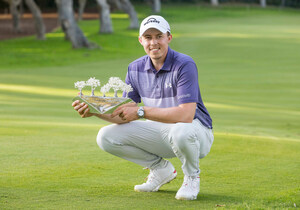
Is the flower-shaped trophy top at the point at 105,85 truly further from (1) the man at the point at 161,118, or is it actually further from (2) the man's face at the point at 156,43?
(2) the man's face at the point at 156,43

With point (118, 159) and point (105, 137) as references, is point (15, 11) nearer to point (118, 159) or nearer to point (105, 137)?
point (118, 159)

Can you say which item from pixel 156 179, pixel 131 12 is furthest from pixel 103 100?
pixel 131 12

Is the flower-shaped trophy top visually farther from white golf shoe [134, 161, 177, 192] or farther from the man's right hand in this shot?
white golf shoe [134, 161, 177, 192]

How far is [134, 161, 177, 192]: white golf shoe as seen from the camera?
5.24 m

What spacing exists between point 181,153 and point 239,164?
174 centimetres

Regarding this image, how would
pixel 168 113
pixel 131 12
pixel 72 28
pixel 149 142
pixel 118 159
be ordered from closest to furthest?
pixel 168 113 < pixel 149 142 < pixel 118 159 < pixel 72 28 < pixel 131 12

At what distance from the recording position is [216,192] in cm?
516

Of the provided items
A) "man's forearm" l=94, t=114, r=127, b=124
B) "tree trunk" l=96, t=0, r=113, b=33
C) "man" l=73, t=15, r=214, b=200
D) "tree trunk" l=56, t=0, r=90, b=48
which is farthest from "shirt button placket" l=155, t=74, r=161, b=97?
"tree trunk" l=96, t=0, r=113, b=33

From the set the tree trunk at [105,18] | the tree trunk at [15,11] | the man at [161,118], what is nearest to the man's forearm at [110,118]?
the man at [161,118]

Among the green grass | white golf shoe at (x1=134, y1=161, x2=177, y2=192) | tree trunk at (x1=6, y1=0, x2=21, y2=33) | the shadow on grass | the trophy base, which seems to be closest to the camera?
the trophy base

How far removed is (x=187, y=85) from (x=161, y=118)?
0.34 metres

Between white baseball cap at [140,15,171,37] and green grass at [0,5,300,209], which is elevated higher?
white baseball cap at [140,15,171,37]

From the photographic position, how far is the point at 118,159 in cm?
662

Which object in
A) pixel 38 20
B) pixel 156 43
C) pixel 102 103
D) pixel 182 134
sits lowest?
pixel 38 20
